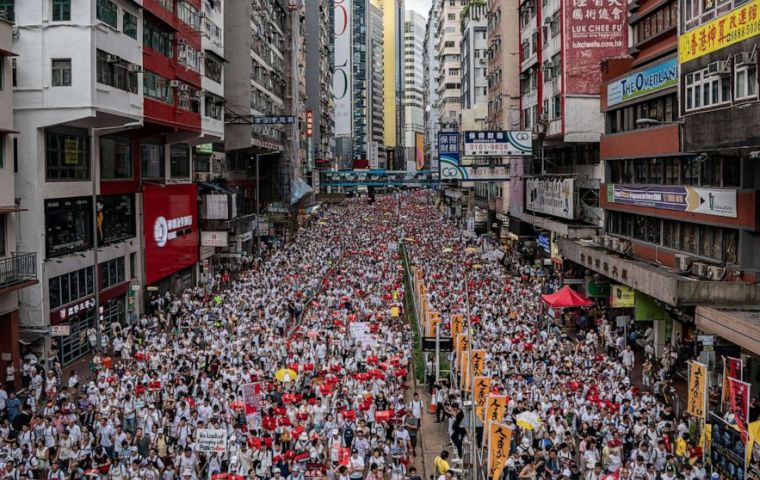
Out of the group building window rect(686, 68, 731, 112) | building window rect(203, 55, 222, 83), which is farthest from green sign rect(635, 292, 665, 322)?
building window rect(203, 55, 222, 83)

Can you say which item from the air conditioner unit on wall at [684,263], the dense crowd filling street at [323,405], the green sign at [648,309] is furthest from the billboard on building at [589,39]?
the air conditioner unit on wall at [684,263]

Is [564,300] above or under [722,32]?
under

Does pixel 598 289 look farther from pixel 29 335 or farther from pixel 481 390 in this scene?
pixel 29 335

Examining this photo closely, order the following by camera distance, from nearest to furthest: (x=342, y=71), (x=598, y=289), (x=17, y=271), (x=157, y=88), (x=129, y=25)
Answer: (x=17, y=271) → (x=129, y=25) → (x=598, y=289) → (x=157, y=88) → (x=342, y=71)

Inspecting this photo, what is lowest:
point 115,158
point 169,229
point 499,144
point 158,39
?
point 169,229

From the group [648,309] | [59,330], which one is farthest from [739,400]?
[59,330]

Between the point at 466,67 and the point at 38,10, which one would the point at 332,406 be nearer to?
the point at 38,10

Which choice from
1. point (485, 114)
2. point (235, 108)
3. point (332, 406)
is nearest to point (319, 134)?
point (485, 114)

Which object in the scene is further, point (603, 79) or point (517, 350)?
point (603, 79)

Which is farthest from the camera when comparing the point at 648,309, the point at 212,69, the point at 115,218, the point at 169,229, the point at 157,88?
the point at 212,69
